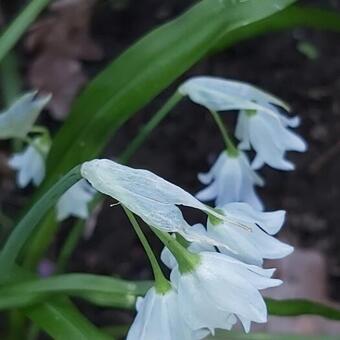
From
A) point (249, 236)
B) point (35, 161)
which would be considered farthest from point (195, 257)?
point (35, 161)

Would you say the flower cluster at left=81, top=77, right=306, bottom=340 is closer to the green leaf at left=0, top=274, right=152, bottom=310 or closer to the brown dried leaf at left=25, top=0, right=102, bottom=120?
the green leaf at left=0, top=274, right=152, bottom=310

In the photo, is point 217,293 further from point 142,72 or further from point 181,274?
point 142,72

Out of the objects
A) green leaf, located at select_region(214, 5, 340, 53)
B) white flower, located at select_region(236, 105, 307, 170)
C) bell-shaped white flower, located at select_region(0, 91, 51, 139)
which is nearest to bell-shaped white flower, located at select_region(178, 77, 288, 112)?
white flower, located at select_region(236, 105, 307, 170)

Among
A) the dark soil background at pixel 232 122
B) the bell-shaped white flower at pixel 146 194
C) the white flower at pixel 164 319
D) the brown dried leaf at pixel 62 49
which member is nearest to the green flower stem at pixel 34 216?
the bell-shaped white flower at pixel 146 194

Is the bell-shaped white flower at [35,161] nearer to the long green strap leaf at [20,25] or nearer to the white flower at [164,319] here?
the long green strap leaf at [20,25]

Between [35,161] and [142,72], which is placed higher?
[142,72]
